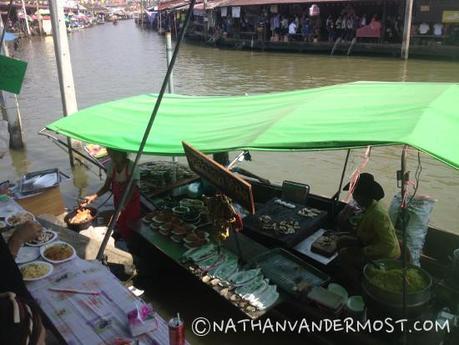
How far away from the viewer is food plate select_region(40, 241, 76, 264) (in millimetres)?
3811

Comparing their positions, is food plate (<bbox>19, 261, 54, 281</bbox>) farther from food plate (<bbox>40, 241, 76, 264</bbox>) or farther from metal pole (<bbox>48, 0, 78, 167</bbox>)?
metal pole (<bbox>48, 0, 78, 167</bbox>)

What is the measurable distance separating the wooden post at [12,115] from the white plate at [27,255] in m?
8.28

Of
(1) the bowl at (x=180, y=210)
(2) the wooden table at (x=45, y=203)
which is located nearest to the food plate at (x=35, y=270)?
(1) the bowl at (x=180, y=210)

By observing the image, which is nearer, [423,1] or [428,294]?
[428,294]

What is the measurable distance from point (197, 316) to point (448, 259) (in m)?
3.06

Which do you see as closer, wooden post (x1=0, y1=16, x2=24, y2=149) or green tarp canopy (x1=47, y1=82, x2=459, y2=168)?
green tarp canopy (x1=47, y1=82, x2=459, y2=168)

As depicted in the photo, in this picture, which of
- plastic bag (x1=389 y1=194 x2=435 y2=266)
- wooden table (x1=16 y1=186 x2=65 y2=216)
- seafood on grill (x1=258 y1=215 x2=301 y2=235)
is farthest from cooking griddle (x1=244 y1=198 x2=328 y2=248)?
wooden table (x1=16 y1=186 x2=65 y2=216)

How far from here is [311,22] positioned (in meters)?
26.8

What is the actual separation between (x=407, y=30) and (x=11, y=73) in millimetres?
21151

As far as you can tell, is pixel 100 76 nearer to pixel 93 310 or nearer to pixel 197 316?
pixel 197 316

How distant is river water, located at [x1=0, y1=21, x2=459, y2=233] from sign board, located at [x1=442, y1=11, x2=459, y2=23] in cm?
205

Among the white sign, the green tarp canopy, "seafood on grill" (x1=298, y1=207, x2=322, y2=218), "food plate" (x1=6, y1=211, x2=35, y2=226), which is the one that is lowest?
"seafood on grill" (x1=298, y1=207, x2=322, y2=218)

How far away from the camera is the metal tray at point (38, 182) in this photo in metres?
6.32

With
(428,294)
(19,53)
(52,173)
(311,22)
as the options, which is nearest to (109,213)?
(52,173)
